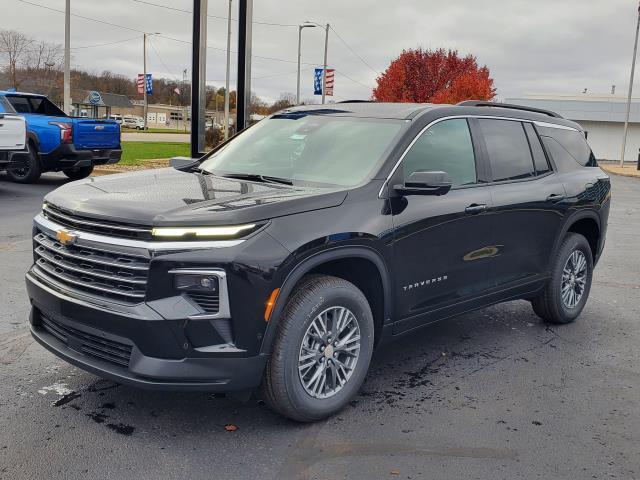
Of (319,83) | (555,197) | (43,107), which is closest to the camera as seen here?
(555,197)

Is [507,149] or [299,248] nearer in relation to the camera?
[299,248]

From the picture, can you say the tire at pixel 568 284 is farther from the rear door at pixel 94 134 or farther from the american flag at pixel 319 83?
the american flag at pixel 319 83

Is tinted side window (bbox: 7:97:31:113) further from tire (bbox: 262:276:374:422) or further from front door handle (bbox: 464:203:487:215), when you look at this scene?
tire (bbox: 262:276:374:422)

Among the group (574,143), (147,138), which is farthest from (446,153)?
(147,138)

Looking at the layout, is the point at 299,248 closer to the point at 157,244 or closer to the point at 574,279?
the point at 157,244

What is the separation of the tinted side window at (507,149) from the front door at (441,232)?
246 mm

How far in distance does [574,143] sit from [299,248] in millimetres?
3757

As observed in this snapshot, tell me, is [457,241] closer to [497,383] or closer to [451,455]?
[497,383]

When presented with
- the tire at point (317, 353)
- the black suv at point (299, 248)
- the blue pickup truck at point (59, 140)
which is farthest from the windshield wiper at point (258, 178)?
the blue pickup truck at point (59, 140)

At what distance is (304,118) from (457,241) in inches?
59.1

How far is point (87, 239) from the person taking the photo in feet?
11.8

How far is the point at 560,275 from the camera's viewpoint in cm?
596

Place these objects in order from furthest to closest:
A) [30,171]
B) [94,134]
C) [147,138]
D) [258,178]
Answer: [147,138] < [94,134] < [30,171] < [258,178]

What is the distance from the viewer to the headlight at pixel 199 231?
3391 mm
